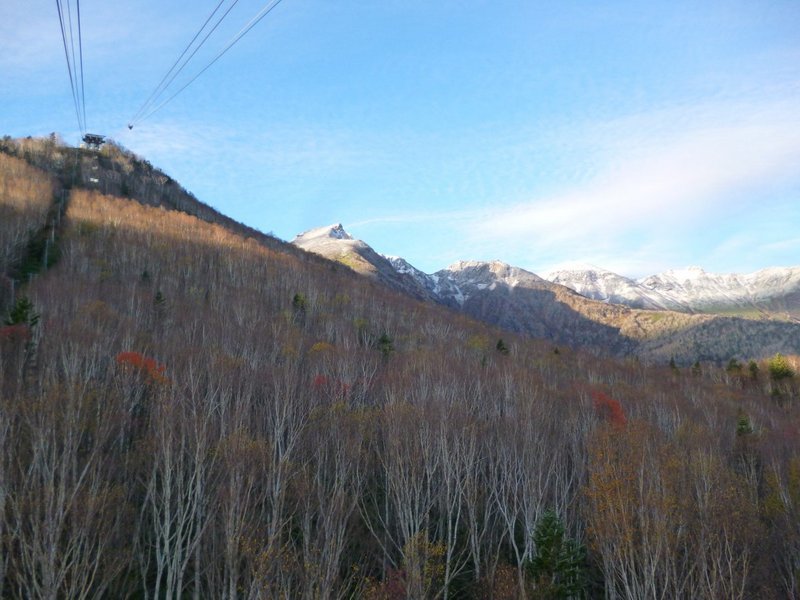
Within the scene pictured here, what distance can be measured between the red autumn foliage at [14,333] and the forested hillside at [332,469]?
0.12 metres

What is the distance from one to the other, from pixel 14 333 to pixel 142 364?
25.1ft

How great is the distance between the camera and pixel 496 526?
28719mm

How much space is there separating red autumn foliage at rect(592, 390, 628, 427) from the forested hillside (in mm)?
276

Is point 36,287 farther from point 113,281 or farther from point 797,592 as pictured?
point 797,592

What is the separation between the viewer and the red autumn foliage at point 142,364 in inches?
1198

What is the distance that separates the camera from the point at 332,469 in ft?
89.9

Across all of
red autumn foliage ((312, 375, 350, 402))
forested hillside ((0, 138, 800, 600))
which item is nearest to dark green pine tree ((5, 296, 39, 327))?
forested hillside ((0, 138, 800, 600))

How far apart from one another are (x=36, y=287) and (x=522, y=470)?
→ 4388cm

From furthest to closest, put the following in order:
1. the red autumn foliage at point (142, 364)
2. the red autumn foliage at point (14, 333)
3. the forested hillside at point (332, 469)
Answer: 1. the red autumn foliage at point (14, 333)
2. the red autumn foliage at point (142, 364)
3. the forested hillside at point (332, 469)

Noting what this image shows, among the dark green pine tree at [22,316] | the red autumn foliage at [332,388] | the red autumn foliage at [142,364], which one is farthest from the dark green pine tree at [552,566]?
the dark green pine tree at [22,316]

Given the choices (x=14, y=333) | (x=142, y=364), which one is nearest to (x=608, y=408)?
(x=142, y=364)

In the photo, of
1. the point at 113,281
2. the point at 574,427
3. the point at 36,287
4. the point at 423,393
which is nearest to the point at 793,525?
the point at 574,427

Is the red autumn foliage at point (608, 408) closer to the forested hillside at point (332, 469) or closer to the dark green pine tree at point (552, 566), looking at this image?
the forested hillside at point (332, 469)

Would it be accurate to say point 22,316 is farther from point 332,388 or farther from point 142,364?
point 332,388
